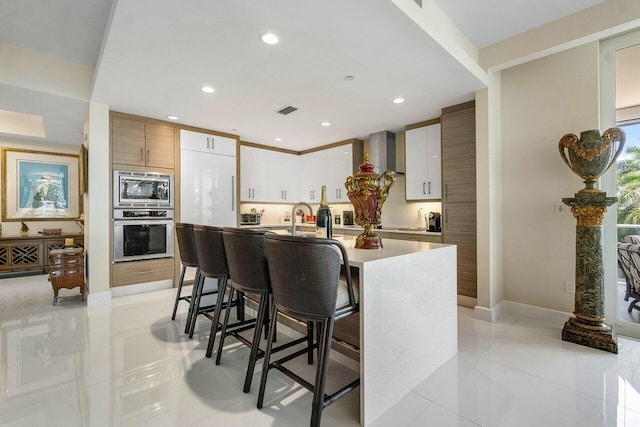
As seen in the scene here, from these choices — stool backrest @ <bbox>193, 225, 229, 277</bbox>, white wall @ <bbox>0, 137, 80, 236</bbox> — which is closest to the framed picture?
white wall @ <bbox>0, 137, 80, 236</bbox>

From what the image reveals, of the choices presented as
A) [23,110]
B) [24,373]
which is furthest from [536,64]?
[23,110]

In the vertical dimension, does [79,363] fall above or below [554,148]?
below

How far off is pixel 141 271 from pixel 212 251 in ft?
7.58

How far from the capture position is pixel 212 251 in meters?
2.26

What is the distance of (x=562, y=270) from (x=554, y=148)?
1.22 meters

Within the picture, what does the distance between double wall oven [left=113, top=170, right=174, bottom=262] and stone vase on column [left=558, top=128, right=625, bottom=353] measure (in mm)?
4672

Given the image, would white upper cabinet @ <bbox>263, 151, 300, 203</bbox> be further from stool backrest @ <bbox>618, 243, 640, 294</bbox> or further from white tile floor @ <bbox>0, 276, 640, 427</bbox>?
stool backrest @ <bbox>618, 243, 640, 294</bbox>

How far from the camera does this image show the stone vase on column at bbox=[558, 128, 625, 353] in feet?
7.64

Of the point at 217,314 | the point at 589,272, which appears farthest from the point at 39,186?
the point at 589,272

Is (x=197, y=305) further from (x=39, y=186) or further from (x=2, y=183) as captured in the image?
(x=2, y=183)

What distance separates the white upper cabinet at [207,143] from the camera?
14.1ft

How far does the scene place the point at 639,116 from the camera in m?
2.51

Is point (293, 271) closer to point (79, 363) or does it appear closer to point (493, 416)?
point (493, 416)

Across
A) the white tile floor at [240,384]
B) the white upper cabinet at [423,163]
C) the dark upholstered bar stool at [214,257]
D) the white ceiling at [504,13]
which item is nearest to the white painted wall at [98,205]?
the white tile floor at [240,384]
